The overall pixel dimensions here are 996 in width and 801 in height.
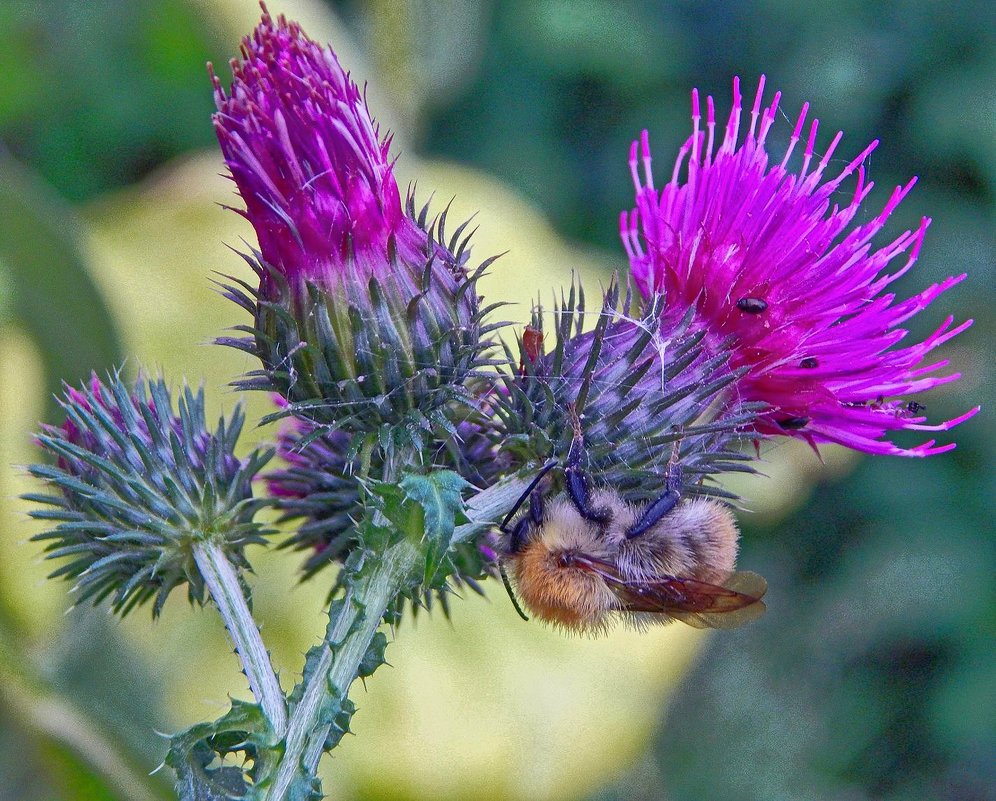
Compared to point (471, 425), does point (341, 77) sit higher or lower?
higher

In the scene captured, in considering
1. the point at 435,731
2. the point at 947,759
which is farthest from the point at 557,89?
the point at 947,759

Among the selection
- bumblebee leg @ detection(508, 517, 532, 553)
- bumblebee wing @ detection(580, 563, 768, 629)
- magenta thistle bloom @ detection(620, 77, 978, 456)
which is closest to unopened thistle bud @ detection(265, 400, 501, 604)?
bumblebee leg @ detection(508, 517, 532, 553)

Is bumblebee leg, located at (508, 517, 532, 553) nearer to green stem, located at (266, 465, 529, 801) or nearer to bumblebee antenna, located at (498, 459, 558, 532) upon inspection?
bumblebee antenna, located at (498, 459, 558, 532)

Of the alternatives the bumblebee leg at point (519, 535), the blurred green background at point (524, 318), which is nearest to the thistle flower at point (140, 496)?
the bumblebee leg at point (519, 535)

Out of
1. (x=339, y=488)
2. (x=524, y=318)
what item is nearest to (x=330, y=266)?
(x=339, y=488)

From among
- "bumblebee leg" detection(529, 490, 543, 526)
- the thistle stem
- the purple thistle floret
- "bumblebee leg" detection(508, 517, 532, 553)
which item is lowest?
the thistle stem

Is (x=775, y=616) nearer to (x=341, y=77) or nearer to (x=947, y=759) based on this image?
(x=947, y=759)
